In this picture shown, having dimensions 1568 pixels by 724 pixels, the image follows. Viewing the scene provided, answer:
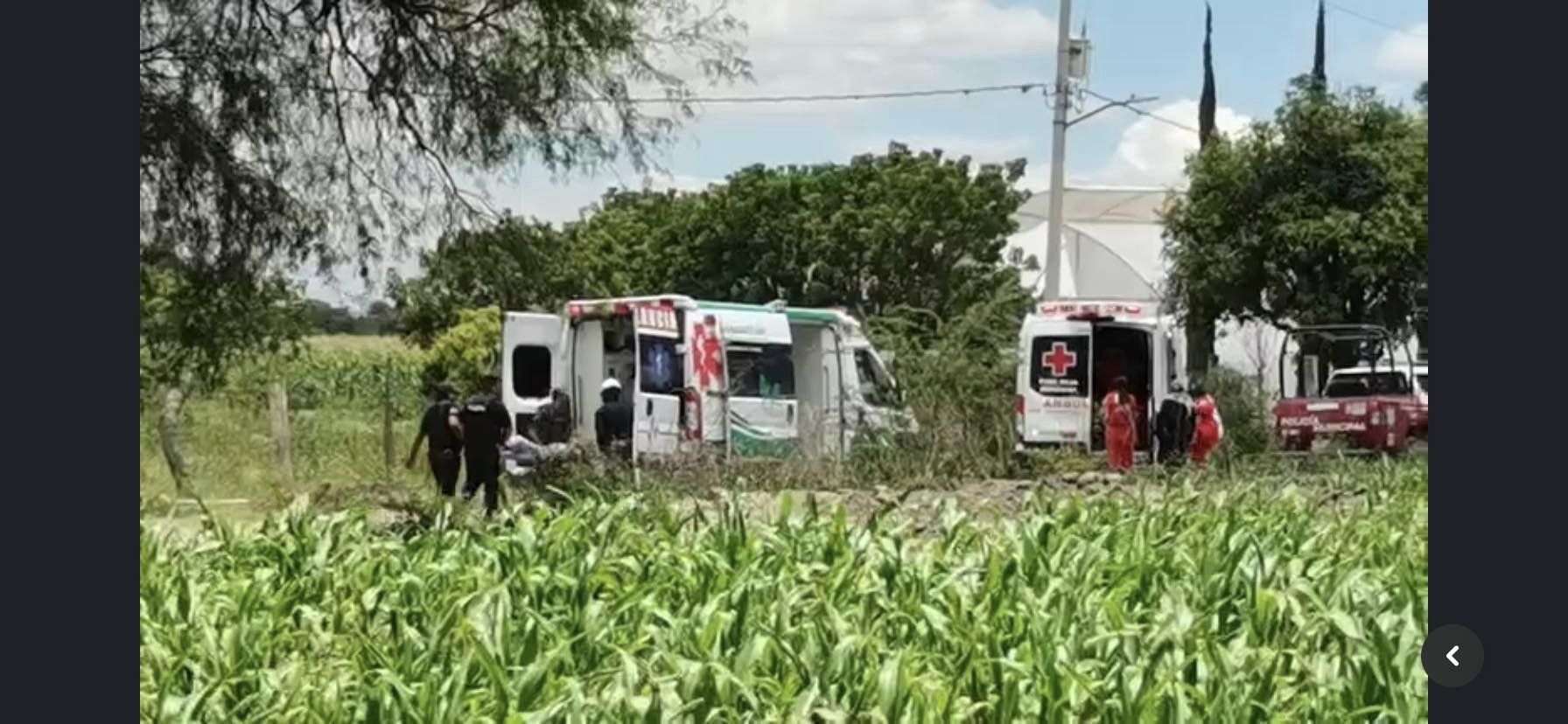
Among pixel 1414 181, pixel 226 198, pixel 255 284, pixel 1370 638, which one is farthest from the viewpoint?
pixel 1414 181

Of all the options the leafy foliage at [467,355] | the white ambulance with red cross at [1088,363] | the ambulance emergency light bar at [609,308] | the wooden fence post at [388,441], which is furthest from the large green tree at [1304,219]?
the wooden fence post at [388,441]

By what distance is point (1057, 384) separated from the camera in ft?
56.5

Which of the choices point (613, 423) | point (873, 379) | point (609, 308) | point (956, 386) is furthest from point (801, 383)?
point (613, 423)

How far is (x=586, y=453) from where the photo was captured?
1381 centimetres

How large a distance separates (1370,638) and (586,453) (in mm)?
10557

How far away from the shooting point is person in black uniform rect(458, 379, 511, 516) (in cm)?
1130

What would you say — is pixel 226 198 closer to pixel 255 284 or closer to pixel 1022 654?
pixel 255 284

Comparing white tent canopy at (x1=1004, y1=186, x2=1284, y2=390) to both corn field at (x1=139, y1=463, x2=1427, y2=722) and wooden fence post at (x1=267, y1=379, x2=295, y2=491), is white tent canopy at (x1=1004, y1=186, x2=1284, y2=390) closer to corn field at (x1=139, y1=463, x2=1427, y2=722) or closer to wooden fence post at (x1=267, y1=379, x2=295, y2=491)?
wooden fence post at (x1=267, y1=379, x2=295, y2=491)

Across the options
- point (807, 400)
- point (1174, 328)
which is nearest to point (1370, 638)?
point (807, 400)

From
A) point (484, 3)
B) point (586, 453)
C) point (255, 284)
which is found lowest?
point (586, 453)

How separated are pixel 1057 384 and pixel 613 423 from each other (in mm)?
4576

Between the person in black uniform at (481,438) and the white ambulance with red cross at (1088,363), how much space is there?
5882 mm

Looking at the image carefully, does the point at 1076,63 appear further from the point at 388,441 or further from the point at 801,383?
the point at 388,441

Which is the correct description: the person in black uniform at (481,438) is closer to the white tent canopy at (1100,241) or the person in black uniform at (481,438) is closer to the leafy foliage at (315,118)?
the leafy foliage at (315,118)
